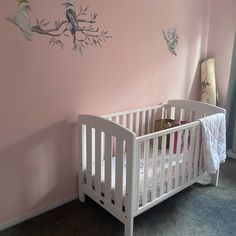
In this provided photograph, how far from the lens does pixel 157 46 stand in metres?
2.70

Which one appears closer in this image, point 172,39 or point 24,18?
point 24,18

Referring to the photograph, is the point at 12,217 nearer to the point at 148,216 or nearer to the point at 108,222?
the point at 108,222

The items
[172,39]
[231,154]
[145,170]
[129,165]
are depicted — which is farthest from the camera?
[231,154]

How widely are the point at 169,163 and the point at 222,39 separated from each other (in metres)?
1.97

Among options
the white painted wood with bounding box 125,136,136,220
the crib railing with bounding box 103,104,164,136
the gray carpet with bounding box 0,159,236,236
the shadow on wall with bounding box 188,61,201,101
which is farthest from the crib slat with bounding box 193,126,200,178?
the shadow on wall with bounding box 188,61,201,101

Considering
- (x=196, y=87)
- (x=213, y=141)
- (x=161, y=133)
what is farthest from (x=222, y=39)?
(x=161, y=133)

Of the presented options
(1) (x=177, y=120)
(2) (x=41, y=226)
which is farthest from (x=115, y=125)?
(1) (x=177, y=120)

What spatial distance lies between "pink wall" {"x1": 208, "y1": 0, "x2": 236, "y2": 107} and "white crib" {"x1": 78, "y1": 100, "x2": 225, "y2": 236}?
906 mm

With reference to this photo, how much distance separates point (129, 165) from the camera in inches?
66.2

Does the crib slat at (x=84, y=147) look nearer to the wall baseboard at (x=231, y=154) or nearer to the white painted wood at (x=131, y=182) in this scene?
the white painted wood at (x=131, y=182)

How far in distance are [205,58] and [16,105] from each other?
98.6 inches

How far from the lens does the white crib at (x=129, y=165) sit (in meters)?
1.73

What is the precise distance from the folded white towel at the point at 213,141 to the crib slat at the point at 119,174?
832 mm

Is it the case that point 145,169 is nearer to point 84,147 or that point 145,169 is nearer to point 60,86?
point 84,147
